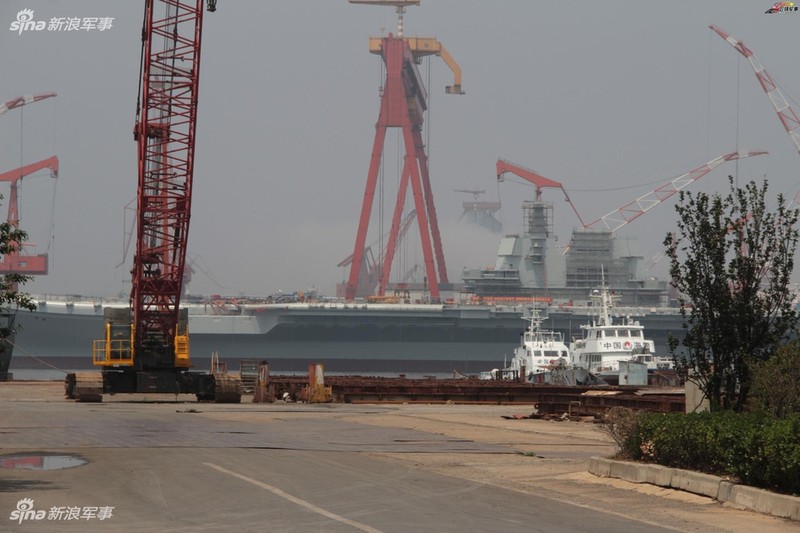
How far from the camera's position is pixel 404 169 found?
137 metres

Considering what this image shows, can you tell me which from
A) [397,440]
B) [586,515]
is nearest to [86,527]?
[586,515]

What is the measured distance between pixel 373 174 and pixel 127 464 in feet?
372

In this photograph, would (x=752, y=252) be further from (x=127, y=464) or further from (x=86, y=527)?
(x=86, y=527)

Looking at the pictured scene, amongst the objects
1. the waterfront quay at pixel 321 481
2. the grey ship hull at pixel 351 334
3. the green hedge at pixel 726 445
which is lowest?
the waterfront quay at pixel 321 481

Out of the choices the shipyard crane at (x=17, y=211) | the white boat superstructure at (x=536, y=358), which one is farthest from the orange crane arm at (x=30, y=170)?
the white boat superstructure at (x=536, y=358)

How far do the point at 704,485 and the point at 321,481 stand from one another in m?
4.96

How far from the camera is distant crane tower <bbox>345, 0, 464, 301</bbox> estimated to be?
131m

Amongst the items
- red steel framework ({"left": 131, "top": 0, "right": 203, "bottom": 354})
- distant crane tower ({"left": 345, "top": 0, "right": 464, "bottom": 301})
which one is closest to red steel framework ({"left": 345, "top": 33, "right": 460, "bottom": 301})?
distant crane tower ({"left": 345, "top": 0, "right": 464, "bottom": 301})

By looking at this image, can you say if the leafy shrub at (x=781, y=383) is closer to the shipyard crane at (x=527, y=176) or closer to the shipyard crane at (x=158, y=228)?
the shipyard crane at (x=158, y=228)

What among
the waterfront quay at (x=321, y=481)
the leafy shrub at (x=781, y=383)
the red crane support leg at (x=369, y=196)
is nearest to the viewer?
the waterfront quay at (x=321, y=481)

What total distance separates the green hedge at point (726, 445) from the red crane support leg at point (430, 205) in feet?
391

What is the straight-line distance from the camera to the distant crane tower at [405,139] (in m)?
131

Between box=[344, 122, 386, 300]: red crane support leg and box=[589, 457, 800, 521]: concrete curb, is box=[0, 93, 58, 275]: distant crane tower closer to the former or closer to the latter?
box=[344, 122, 386, 300]: red crane support leg

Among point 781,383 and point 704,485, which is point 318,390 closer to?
point 781,383
